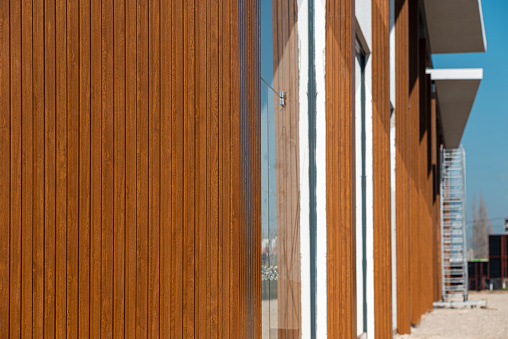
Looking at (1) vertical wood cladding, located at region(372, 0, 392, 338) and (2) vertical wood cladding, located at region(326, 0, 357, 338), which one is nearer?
(2) vertical wood cladding, located at region(326, 0, 357, 338)

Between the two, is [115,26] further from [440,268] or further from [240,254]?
[440,268]

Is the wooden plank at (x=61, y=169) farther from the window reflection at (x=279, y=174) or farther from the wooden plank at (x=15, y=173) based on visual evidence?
the window reflection at (x=279, y=174)

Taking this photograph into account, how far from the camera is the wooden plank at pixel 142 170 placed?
280 centimetres

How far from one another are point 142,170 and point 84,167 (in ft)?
0.84

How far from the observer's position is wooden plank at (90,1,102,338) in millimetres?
2807

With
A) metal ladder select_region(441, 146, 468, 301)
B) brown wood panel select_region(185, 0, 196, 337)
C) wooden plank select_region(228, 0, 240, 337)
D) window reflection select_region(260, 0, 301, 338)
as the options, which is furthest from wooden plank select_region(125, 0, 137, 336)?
metal ladder select_region(441, 146, 468, 301)

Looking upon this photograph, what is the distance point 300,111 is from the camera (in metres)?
5.55

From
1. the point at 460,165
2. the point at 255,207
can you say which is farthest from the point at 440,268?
the point at 255,207

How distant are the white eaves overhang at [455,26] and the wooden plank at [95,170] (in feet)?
46.8

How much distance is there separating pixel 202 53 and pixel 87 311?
1.24 m

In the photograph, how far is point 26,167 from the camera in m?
2.79

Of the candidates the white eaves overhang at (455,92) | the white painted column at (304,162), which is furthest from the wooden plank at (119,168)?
the white eaves overhang at (455,92)

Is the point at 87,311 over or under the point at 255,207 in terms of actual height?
under

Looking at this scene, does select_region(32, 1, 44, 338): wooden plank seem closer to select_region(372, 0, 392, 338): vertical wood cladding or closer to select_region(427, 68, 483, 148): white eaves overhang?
select_region(372, 0, 392, 338): vertical wood cladding
